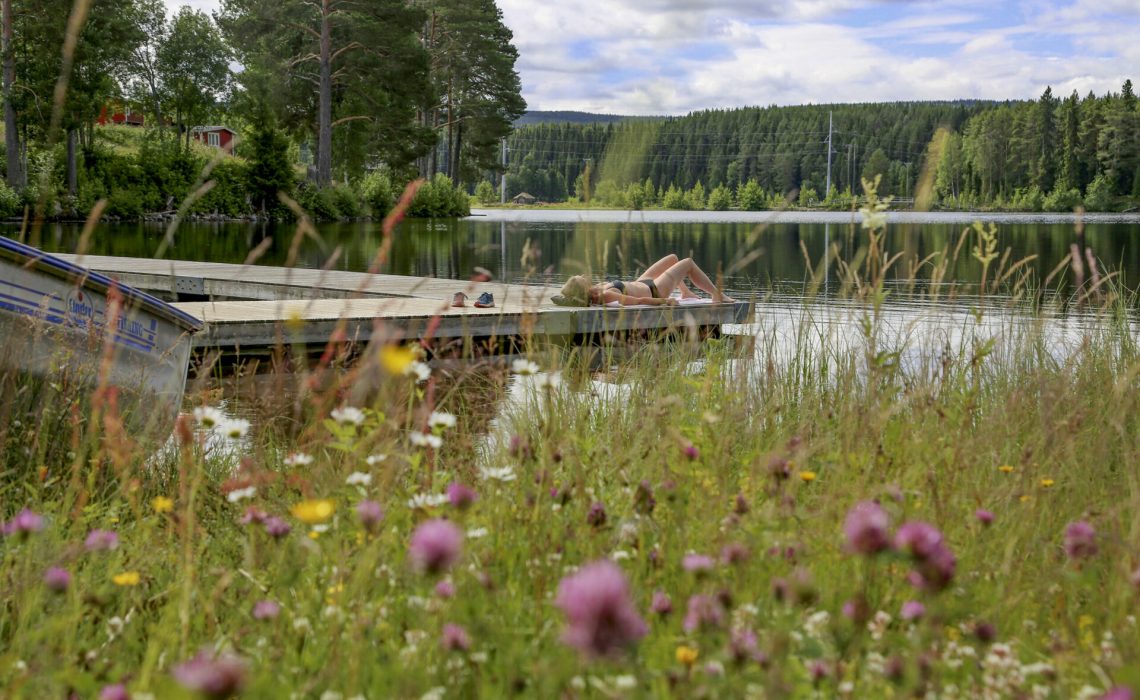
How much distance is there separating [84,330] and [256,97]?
117ft

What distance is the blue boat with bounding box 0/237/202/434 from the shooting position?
3.97m

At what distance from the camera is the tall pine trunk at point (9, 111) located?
95.1 feet

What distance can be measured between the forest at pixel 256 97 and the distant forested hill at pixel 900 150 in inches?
262

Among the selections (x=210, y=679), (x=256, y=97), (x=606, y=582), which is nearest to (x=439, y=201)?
(x=256, y=97)

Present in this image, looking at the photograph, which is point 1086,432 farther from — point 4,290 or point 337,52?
point 337,52

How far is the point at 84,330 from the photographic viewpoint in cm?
489

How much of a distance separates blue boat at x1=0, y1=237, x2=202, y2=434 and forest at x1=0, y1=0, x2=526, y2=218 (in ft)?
62.9

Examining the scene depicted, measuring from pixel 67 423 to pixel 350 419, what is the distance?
6.75ft

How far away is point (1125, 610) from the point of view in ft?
6.03

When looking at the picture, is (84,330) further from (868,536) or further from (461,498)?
(868,536)

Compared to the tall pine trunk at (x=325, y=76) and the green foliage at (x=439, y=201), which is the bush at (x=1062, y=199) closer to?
the green foliage at (x=439, y=201)

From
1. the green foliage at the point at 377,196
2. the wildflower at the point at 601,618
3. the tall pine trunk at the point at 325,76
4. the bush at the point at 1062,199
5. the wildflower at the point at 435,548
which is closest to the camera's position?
the wildflower at the point at 601,618

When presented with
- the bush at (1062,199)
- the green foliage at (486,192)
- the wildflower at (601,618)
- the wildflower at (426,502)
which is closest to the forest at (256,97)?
the green foliage at (486,192)

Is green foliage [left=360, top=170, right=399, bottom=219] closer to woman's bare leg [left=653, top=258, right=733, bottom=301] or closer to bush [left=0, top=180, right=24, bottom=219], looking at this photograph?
bush [left=0, top=180, right=24, bottom=219]
